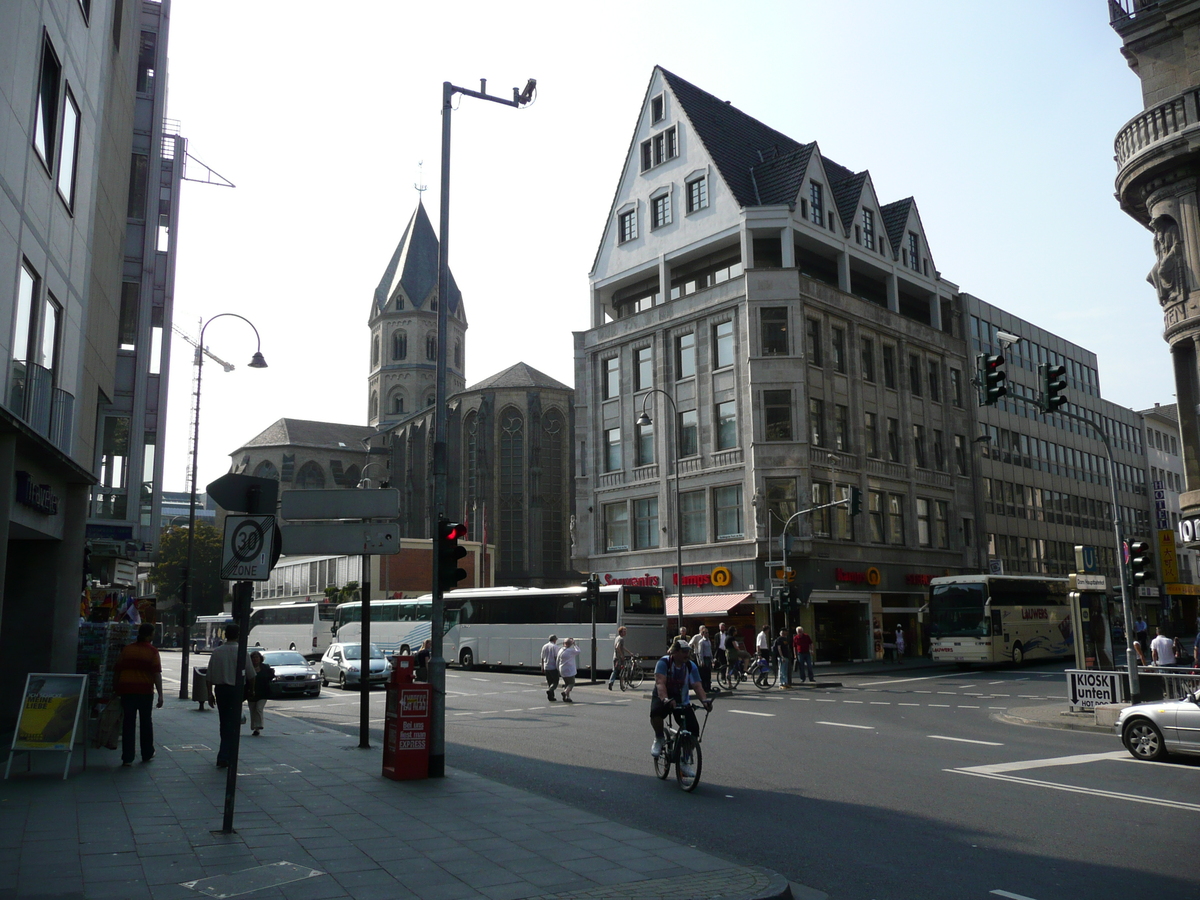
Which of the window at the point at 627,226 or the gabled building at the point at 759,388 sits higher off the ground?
the window at the point at 627,226

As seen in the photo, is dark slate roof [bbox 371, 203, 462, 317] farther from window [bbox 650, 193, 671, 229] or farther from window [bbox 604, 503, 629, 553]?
window [bbox 604, 503, 629, 553]

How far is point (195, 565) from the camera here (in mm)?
83500

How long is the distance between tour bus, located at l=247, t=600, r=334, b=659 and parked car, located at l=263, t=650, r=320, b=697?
1921 cm

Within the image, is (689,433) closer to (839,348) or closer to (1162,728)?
(839,348)

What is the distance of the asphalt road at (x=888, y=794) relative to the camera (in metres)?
7.32

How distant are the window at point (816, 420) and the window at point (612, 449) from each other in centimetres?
970

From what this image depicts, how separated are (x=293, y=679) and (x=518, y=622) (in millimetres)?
11941

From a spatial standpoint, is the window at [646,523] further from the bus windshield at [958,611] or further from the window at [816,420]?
the bus windshield at [958,611]

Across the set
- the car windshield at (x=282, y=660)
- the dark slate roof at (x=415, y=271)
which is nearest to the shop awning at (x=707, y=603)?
the car windshield at (x=282, y=660)

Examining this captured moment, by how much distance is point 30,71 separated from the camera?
42.6 feet

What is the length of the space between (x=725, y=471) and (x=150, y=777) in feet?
108

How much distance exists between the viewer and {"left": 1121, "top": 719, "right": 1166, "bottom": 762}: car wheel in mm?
13227

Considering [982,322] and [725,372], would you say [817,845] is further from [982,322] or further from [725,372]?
[982,322]

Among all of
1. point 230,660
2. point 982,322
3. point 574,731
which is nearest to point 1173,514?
point 982,322
